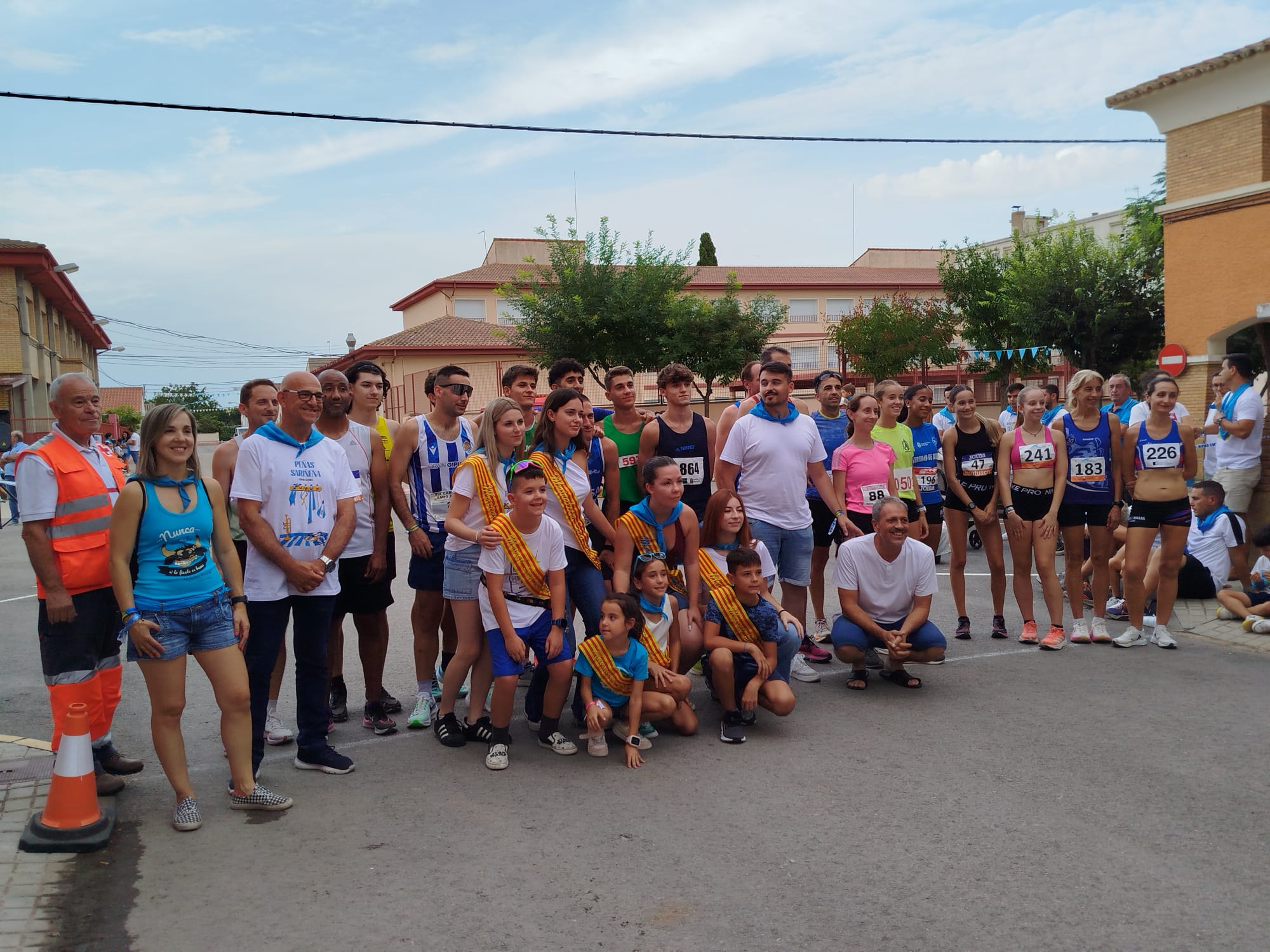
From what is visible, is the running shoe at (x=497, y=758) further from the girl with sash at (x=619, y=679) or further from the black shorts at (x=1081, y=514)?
the black shorts at (x=1081, y=514)

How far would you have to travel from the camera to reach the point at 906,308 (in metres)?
36.7

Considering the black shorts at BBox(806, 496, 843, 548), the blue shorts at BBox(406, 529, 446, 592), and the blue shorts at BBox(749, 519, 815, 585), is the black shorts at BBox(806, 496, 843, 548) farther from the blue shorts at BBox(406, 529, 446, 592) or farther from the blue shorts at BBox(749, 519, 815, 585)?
the blue shorts at BBox(406, 529, 446, 592)

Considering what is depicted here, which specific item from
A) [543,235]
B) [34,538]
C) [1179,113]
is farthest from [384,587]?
[543,235]

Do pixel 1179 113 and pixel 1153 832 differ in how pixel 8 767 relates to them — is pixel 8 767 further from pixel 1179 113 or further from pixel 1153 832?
pixel 1179 113

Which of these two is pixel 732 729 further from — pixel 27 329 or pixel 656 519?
pixel 27 329

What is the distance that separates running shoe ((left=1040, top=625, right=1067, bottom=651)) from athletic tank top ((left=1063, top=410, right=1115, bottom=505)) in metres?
0.99

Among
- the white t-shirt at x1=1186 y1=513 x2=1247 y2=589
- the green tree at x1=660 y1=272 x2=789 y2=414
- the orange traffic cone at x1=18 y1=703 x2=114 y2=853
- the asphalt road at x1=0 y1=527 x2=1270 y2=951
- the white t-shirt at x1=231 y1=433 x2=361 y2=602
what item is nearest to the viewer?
the asphalt road at x1=0 y1=527 x2=1270 y2=951

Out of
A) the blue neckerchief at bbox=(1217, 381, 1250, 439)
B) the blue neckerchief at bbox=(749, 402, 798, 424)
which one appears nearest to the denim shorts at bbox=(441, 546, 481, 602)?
the blue neckerchief at bbox=(749, 402, 798, 424)

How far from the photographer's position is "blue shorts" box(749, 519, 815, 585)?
6.81 m

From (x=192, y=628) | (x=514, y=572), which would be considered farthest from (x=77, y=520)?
(x=514, y=572)

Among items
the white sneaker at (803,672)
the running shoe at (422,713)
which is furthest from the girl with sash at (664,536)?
the running shoe at (422,713)

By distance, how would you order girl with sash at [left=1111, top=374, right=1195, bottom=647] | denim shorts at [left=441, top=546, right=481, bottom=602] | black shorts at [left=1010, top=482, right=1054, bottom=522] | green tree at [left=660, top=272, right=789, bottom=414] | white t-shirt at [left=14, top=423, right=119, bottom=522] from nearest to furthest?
Answer: 1. white t-shirt at [left=14, top=423, right=119, bottom=522]
2. denim shorts at [left=441, top=546, right=481, bottom=602]
3. girl with sash at [left=1111, top=374, right=1195, bottom=647]
4. black shorts at [left=1010, top=482, right=1054, bottom=522]
5. green tree at [left=660, top=272, right=789, bottom=414]

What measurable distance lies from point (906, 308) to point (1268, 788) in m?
33.7

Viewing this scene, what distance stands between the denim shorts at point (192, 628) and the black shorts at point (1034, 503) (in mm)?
5764
